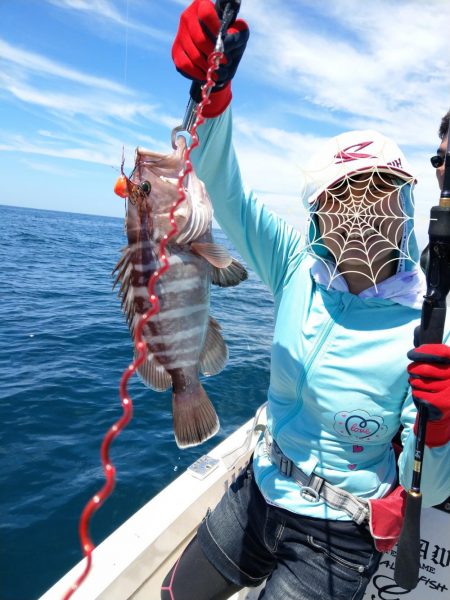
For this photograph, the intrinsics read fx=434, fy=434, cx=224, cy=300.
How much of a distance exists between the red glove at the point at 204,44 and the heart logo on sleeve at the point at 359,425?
1308mm

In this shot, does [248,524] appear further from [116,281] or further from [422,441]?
[116,281]

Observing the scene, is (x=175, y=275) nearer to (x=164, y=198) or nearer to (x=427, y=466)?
(x=164, y=198)

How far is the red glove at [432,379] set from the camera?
1.41 metres

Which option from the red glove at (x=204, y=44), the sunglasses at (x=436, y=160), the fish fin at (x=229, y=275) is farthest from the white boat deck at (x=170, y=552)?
the sunglasses at (x=436, y=160)

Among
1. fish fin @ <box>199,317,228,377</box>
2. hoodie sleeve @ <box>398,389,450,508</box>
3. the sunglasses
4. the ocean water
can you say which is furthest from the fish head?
the ocean water

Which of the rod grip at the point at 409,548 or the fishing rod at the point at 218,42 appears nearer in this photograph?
the fishing rod at the point at 218,42

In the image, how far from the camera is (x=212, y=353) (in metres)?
1.86

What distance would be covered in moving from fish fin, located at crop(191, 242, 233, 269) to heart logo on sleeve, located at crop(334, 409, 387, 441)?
0.78 metres

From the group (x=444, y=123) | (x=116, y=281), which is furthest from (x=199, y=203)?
(x=444, y=123)

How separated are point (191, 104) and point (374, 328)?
113 cm

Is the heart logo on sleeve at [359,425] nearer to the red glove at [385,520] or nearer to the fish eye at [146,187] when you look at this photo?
the red glove at [385,520]

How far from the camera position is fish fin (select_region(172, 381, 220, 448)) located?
5.93 feet

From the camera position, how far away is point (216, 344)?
1868mm

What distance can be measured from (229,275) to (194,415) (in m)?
0.61
